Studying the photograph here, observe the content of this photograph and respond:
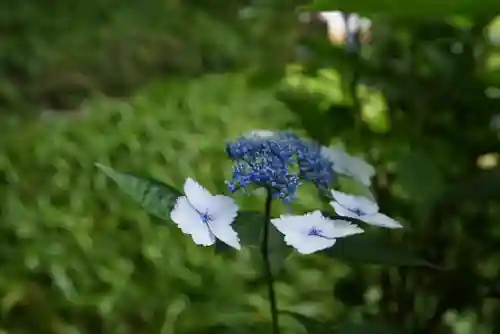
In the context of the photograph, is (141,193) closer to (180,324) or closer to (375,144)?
A: (375,144)

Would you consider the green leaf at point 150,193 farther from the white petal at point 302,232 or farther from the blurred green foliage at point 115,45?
the blurred green foliage at point 115,45

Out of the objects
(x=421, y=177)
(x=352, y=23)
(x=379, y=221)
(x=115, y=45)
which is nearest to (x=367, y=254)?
(x=379, y=221)

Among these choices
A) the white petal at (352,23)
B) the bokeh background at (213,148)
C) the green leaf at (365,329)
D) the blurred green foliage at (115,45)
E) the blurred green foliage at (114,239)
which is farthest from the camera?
the blurred green foliage at (115,45)

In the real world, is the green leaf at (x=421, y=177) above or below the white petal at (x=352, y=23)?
below

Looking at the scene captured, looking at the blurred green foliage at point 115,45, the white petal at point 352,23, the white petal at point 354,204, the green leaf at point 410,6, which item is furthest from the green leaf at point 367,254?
the blurred green foliage at point 115,45

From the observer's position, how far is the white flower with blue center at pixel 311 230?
1.27ft

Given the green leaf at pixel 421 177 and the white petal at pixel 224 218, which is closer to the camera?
the white petal at pixel 224 218

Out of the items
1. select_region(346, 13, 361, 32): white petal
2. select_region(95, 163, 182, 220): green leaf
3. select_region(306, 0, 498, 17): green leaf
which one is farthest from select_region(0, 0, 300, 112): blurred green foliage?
select_region(306, 0, 498, 17): green leaf

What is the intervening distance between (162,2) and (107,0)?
148 mm

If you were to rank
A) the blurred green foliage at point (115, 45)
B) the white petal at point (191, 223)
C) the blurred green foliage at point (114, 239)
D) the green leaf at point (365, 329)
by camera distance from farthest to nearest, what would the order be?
the blurred green foliage at point (115, 45) → the blurred green foliage at point (114, 239) → the green leaf at point (365, 329) → the white petal at point (191, 223)

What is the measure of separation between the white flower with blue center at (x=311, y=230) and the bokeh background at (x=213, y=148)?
12cm

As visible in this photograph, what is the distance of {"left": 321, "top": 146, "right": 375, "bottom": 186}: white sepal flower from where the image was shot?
514 millimetres

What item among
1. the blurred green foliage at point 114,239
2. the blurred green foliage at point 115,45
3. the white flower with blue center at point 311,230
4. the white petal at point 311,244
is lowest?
the white petal at point 311,244

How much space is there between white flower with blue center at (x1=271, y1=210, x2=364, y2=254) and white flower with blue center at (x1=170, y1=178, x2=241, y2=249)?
0.09ft
